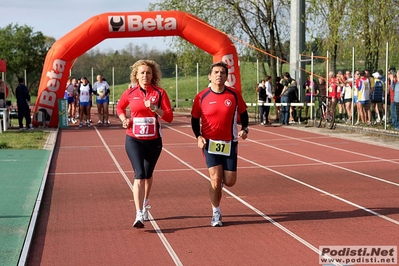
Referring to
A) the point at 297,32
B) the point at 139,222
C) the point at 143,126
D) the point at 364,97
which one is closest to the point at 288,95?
the point at 297,32

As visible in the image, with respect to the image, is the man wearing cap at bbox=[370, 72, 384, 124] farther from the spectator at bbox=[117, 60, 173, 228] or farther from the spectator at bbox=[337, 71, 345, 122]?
Result: the spectator at bbox=[117, 60, 173, 228]

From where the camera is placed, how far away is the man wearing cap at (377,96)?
74.6 ft

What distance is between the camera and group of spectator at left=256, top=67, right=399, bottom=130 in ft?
73.0

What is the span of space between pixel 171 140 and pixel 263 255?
14.4 m

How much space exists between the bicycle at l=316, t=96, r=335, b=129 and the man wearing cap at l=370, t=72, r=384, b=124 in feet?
5.78

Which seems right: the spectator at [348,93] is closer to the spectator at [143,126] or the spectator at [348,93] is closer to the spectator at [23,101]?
the spectator at [23,101]

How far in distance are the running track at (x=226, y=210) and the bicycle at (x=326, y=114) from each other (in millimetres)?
7546

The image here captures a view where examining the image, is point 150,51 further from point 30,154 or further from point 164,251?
point 164,251

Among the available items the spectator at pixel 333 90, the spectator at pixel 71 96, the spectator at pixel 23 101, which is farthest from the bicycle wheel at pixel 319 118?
the spectator at pixel 23 101

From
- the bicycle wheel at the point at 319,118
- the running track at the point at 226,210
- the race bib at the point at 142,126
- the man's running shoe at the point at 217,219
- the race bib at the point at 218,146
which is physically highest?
the race bib at the point at 142,126

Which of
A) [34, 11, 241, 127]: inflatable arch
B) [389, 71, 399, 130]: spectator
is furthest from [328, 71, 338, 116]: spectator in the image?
[34, 11, 241, 127]: inflatable arch

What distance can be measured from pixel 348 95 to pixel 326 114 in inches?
54.0

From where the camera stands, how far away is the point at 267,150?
723 inches

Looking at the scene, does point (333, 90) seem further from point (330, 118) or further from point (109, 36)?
point (109, 36)
